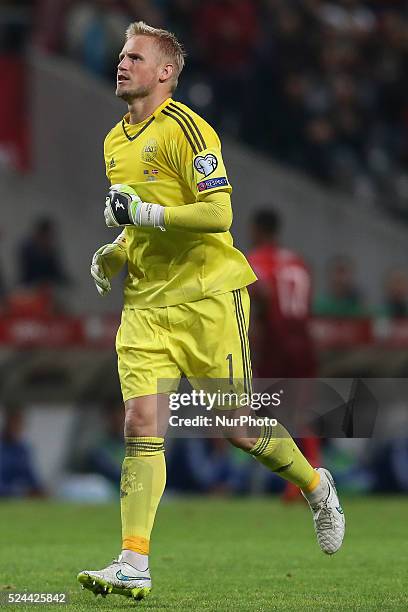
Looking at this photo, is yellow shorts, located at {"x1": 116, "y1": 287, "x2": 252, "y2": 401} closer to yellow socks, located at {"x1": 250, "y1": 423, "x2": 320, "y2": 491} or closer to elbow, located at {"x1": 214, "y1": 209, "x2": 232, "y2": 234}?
yellow socks, located at {"x1": 250, "y1": 423, "x2": 320, "y2": 491}

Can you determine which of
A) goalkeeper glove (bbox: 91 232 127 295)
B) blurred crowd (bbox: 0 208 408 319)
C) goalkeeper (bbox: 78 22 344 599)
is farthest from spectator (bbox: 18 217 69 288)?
goalkeeper (bbox: 78 22 344 599)

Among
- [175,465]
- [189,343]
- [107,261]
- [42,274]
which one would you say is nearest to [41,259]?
[42,274]

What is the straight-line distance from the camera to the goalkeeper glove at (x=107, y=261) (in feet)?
22.7

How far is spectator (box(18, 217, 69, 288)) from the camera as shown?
14094 millimetres

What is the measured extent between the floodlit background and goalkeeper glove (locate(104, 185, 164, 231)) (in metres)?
6.08

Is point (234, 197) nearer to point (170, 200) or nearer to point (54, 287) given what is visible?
point (54, 287)

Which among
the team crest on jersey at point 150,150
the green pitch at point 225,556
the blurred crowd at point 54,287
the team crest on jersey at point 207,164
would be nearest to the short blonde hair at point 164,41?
the team crest on jersey at point 150,150

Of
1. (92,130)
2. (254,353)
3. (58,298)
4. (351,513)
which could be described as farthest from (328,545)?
(92,130)

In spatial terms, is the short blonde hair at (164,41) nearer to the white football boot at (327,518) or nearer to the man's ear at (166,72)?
the man's ear at (166,72)

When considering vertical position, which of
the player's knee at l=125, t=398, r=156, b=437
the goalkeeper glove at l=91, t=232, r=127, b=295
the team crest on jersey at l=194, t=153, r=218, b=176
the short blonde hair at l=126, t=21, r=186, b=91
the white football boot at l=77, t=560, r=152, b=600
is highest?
the short blonde hair at l=126, t=21, r=186, b=91

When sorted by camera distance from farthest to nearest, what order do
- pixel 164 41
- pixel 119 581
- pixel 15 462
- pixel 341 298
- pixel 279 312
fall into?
pixel 341 298 < pixel 15 462 < pixel 279 312 < pixel 164 41 < pixel 119 581

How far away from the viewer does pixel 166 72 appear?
22.1ft

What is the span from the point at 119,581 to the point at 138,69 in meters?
2.23

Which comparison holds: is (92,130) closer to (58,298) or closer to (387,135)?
(58,298)
